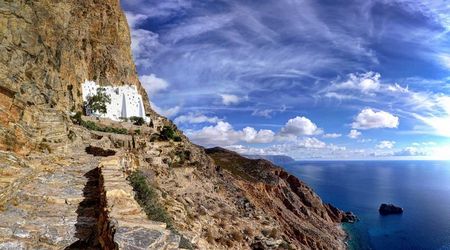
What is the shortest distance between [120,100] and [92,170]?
51932 mm

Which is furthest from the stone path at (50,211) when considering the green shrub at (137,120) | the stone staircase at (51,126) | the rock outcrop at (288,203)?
the green shrub at (137,120)

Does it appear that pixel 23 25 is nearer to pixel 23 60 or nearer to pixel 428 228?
pixel 23 60

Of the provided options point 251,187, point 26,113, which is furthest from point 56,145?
point 251,187

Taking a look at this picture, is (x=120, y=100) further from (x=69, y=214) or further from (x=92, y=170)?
(x=69, y=214)

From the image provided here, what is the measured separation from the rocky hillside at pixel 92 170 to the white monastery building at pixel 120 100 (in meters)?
2.11

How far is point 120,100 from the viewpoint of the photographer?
67.3 meters

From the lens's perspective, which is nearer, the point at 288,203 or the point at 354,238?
the point at 288,203

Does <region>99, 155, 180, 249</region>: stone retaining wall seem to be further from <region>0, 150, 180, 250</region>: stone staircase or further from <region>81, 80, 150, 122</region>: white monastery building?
<region>81, 80, 150, 122</region>: white monastery building

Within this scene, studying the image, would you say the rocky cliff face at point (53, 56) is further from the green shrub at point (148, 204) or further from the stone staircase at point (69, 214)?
the green shrub at point (148, 204)

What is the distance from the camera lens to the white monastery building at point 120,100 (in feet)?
208

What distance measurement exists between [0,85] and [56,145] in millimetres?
6012

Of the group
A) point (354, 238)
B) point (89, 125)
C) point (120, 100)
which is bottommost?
point (354, 238)

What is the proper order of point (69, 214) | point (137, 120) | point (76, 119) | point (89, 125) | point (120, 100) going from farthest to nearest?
point (120, 100), point (137, 120), point (89, 125), point (76, 119), point (69, 214)

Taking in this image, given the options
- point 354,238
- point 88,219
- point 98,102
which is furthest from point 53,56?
point 354,238
